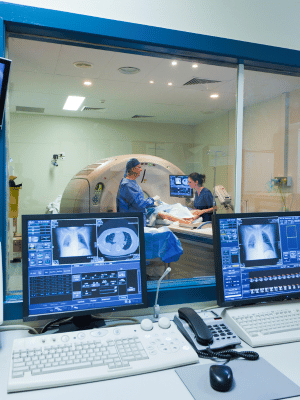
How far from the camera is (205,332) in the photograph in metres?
1.18

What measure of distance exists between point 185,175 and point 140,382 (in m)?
1.81

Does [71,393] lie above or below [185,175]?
below

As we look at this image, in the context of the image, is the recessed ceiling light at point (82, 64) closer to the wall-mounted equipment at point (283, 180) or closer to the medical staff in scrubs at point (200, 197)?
the medical staff in scrubs at point (200, 197)

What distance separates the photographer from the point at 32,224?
4.06 ft

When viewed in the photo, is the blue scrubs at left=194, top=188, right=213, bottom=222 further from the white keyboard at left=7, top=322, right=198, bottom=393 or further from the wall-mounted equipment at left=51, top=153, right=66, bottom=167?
the white keyboard at left=7, top=322, right=198, bottom=393

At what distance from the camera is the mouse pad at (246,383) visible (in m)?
0.92

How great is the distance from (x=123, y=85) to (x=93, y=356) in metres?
2.00

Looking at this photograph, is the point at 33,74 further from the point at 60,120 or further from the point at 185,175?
the point at 185,175

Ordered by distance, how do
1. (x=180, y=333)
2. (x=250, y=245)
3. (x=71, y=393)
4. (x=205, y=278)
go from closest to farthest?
1. (x=71, y=393)
2. (x=180, y=333)
3. (x=250, y=245)
4. (x=205, y=278)

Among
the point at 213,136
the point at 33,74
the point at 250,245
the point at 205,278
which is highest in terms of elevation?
the point at 33,74

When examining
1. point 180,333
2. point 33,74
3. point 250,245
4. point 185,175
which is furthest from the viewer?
point 185,175

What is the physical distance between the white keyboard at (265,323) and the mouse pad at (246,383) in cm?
13

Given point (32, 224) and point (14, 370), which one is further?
point (32, 224)

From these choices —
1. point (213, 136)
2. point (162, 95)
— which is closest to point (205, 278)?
point (213, 136)
